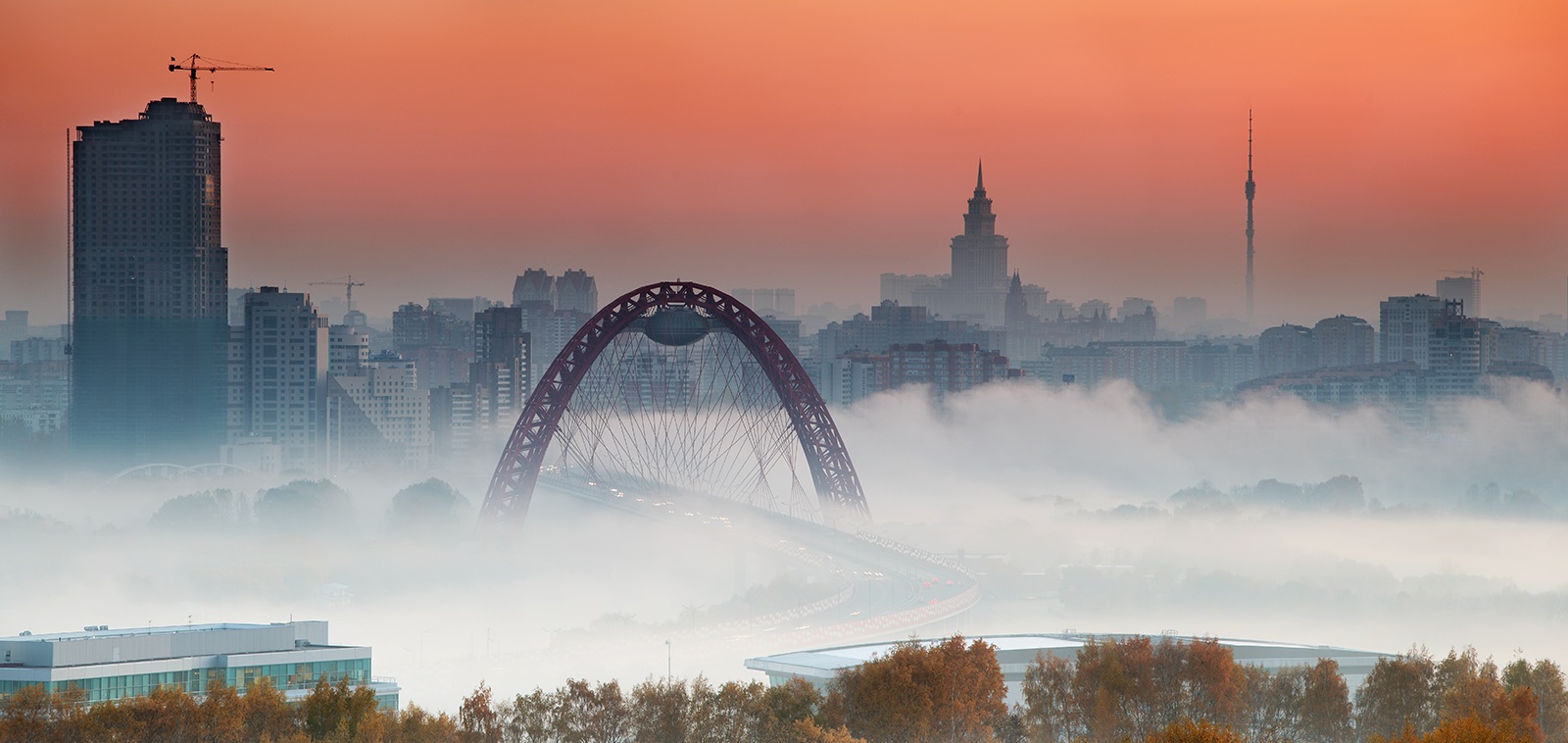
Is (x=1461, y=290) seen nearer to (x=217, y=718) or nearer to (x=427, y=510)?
(x=427, y=510)

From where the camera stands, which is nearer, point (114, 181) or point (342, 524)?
point (342, 524)

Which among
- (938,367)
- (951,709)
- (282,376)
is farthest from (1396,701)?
(938,367)

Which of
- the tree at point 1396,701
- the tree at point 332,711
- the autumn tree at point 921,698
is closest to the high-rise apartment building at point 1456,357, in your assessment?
the tree at point 1396,701

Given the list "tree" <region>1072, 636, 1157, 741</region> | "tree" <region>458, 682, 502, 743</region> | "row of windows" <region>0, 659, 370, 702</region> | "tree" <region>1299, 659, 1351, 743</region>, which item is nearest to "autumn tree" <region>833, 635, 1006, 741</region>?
"tree" <region>1072, 636, 1157, 741</region>

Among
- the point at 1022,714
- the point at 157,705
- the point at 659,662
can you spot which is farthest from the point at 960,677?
the point at 659,662

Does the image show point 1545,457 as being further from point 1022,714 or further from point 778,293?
point 1022,714

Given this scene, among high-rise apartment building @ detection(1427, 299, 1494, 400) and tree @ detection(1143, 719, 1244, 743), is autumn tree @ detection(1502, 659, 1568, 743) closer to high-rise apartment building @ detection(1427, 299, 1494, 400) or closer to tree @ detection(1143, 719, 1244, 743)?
tree @ detection(1143, 719, 1244, 743)

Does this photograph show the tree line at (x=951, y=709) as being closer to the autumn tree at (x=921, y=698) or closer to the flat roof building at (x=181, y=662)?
the autumn tree at (x=921, y=698)
